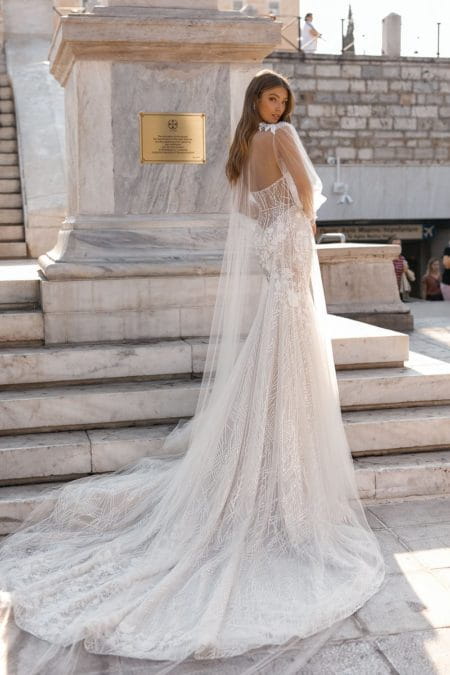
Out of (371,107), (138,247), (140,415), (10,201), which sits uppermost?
(371,107)

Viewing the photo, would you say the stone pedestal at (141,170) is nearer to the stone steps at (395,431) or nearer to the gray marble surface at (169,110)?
the gray marble surface at (169,110)

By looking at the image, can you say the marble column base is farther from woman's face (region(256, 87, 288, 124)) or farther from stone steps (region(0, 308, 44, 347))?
woman's face (region(256, 87, 288, 124))

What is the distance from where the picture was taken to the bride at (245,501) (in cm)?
307

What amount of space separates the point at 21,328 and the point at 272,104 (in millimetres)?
2185

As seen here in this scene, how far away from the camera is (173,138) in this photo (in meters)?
5.57

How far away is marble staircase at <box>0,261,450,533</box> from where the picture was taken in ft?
14.1

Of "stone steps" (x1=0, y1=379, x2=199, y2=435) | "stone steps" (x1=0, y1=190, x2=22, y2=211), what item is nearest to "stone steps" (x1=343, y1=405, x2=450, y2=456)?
"stone steps" (x1=0, y1=379, x2=199, y2=435)

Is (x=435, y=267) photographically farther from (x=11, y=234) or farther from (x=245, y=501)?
(x=245, y=501)

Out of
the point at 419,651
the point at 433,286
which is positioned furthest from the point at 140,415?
the point at 433,286

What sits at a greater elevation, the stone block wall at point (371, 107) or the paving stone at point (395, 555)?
the stone block wall at point (371, 107)

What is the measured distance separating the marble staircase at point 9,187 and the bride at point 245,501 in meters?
4.93

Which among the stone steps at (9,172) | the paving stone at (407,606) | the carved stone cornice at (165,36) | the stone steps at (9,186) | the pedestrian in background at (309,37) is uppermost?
the pedestrian in background at (309,37)

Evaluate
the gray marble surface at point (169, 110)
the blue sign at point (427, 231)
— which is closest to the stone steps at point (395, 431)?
the gray marble surface at point (169, 110)

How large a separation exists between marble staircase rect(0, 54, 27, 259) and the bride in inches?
194
